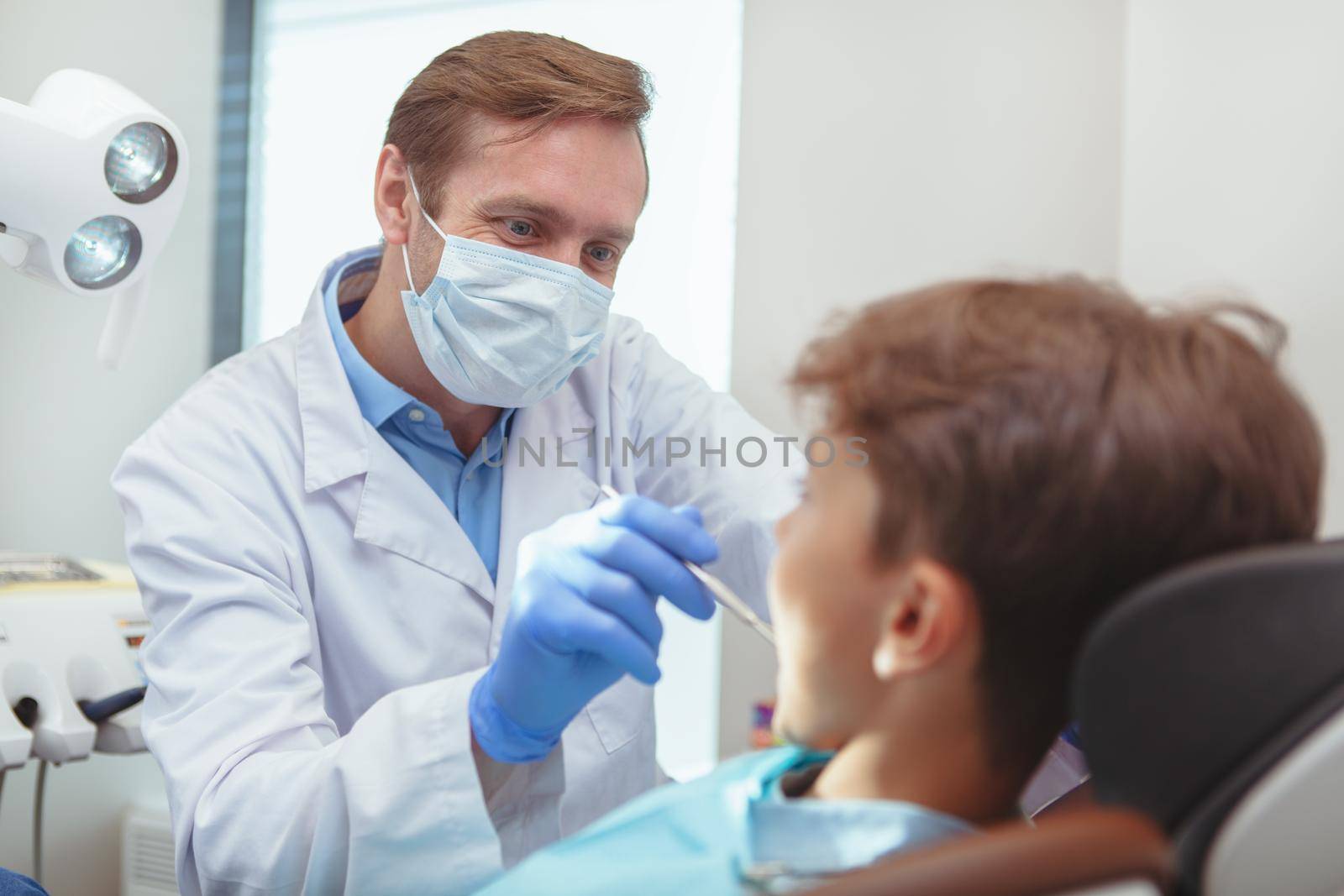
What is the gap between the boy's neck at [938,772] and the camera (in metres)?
0.83

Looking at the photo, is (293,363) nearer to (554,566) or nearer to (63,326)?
(554,566)

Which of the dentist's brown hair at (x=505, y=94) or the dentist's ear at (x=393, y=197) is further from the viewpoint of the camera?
the dentist's ear at (x=393, y=197)

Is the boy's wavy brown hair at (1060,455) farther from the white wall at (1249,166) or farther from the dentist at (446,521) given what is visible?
the white wall at (1249,166)

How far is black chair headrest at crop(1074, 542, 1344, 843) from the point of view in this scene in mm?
619

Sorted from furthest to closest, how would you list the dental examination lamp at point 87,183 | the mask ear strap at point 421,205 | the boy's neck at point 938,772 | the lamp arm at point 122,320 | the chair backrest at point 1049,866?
the lamp arm at point 122,320 < the mask ear strap at point 421,205 < the dental examination lamp at point 87,183 < the boy's neck at point 938,772 < the chair backrest at point 1049,866

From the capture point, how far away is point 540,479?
5.20 ft

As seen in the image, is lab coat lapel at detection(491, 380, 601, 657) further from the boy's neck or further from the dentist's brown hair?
the boy's neck

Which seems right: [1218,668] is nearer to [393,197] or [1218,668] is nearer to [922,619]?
[922,619]

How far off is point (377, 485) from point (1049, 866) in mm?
1090

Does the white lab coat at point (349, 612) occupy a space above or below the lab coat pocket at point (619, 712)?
above

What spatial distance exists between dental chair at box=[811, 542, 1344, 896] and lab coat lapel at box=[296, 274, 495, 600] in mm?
939

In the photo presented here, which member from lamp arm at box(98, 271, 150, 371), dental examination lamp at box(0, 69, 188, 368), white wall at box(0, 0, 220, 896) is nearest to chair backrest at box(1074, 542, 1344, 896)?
dental examination lamp at box(0, 69, 188, 368)

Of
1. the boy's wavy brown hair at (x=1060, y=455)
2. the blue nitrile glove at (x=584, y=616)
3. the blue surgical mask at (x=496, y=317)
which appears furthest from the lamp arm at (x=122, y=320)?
the boy's wavy brown hair at (x=1060, y=455)

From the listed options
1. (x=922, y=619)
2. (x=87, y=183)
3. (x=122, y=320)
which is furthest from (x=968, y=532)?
(x=122, y=320)
